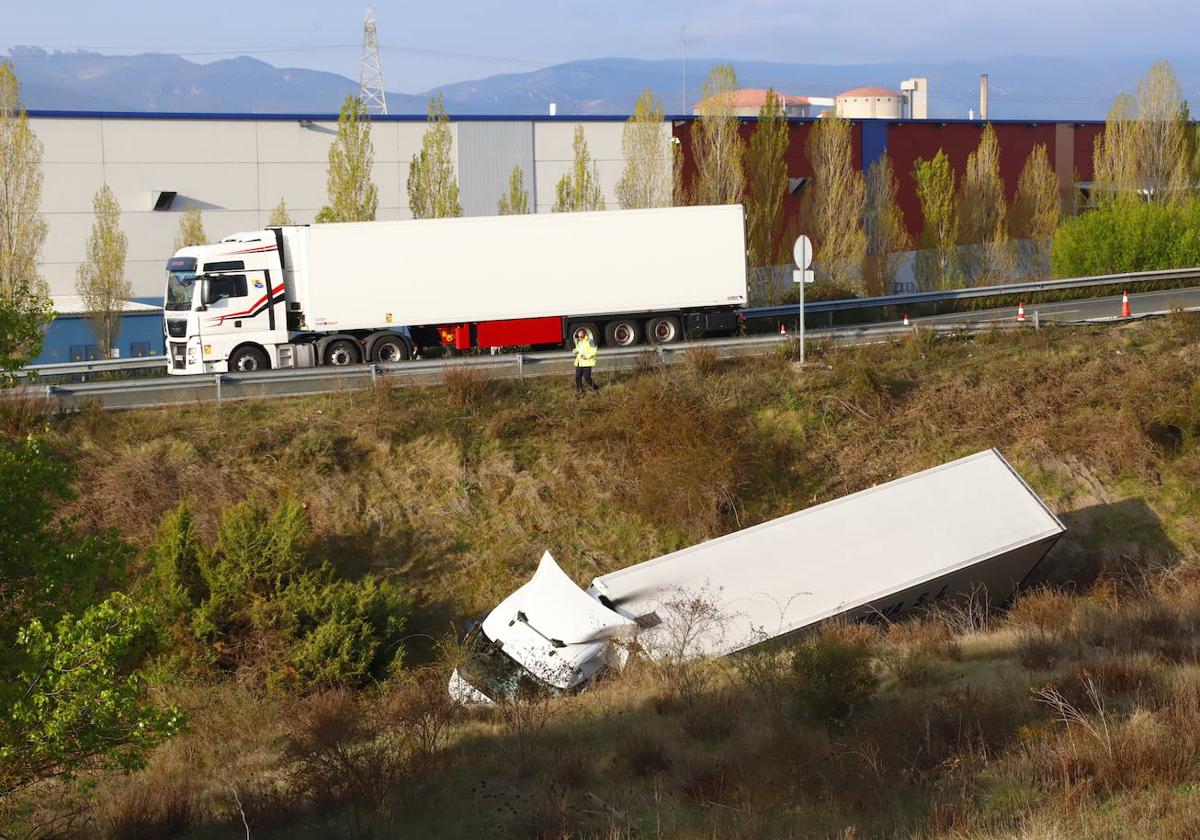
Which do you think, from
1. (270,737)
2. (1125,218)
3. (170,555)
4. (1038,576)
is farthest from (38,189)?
(1125,218)

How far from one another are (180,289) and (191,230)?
16668 mm

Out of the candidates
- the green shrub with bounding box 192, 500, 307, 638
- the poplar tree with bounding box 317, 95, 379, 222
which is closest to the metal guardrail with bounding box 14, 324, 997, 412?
the green shrub with bounding box 192, 500, 307, 638

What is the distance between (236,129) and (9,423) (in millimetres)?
26142

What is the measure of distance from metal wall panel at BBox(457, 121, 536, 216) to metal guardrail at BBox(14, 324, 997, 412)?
21756mm

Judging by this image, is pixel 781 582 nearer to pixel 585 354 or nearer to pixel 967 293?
pixel 585 354

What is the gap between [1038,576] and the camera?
18.0 metres

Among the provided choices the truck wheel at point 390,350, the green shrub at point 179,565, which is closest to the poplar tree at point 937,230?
the truck wheel at point 390,350

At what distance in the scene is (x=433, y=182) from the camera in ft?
133

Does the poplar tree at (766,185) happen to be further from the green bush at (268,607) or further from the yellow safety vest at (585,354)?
the green bush at (268,607)

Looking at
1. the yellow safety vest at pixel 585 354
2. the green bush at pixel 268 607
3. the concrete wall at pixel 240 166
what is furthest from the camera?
the concrete wall at pixel 240 166

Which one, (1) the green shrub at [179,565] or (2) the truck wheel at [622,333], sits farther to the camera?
(2) the truck wheel at [622,333]

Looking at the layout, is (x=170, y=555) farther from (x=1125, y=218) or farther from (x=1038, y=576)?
(x=1125, y=218)

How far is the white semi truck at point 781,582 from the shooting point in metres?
12.9

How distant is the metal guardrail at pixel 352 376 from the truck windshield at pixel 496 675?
29.2 ft
